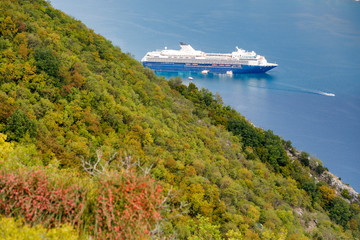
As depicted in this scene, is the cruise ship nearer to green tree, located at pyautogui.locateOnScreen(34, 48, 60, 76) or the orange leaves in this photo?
the orange leaves

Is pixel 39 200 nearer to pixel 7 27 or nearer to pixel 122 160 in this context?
pixel 122 160

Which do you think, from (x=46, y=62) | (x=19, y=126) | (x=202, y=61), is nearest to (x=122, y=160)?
(x=19, y=126)

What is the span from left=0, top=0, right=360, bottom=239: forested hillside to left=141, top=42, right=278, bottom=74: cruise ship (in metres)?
27.5

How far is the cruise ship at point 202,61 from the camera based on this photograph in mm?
60625

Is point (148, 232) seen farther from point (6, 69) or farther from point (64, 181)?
point (6, 69)

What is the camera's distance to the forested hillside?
24.7ft

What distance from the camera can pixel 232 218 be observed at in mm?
17469

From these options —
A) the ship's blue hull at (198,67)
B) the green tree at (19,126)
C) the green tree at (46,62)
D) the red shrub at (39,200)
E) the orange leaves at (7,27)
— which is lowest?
the red shrub at (39,200)

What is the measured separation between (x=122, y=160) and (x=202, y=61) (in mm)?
48200

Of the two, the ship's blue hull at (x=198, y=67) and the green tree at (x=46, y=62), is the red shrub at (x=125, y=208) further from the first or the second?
the ship's blue hull at (x=198, y=67)

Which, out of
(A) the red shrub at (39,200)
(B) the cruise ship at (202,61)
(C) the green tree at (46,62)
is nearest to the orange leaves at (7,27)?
(C) the green tree at (46,62)

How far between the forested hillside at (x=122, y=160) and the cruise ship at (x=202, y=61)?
90.4 ft

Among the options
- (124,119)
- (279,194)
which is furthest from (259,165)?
(124,119)

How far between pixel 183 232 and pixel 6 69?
513 inches
